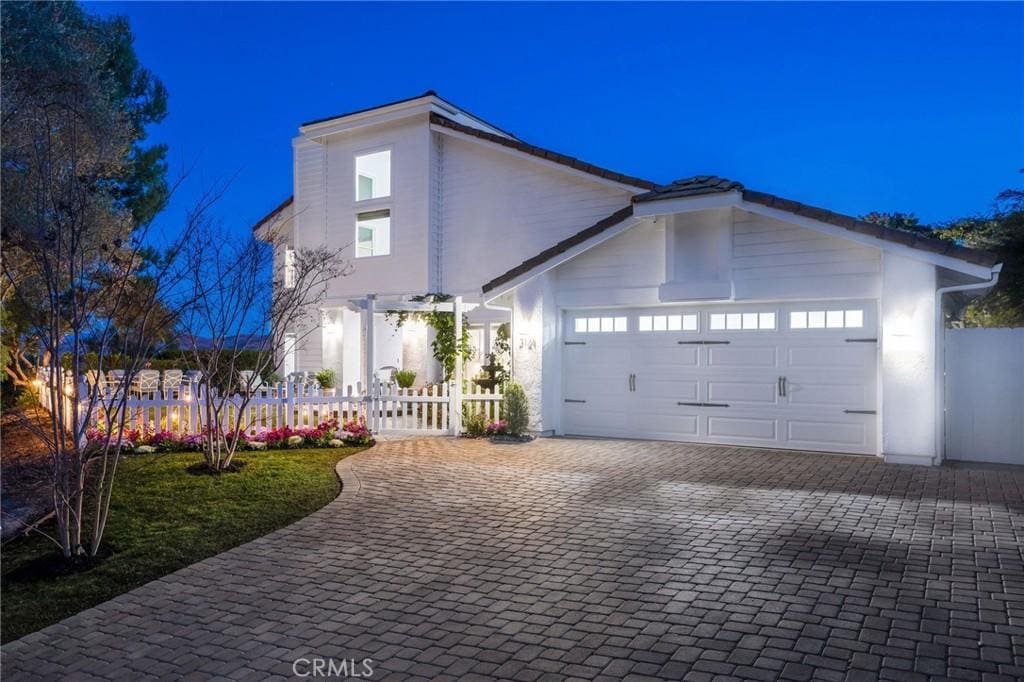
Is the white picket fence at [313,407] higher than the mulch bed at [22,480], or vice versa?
the white picket fence at [313,407]

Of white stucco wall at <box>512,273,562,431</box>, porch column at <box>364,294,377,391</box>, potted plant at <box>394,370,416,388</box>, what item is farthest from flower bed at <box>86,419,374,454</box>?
potted plant at <box>394,370,416,388</box>

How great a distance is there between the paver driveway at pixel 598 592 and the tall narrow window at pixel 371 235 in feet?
41.6

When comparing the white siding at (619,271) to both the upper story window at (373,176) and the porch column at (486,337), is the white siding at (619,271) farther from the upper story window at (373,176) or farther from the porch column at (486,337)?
the upper story window at (373,176)

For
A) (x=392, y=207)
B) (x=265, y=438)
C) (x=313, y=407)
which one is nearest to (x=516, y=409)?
(x=313, y=407)

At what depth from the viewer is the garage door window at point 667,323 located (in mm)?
12039

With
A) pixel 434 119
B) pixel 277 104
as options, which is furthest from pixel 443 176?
pixel 277 104

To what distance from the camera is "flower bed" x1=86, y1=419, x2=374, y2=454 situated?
37.6ft

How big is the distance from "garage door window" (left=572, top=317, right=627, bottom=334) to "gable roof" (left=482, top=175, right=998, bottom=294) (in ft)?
4.43

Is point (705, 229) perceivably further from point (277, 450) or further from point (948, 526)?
point (277, 450)

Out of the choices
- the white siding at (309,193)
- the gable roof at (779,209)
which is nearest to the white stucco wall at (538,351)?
the gable roof at (779,209)

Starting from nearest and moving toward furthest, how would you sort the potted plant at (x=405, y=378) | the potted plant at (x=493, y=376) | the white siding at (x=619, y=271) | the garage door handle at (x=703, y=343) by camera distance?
the garage door handle at (x=703, y=343), the white siding at (x=619, y=271), the potted plant at (x=493, y=376), the potted plant at (x=405, y=378)

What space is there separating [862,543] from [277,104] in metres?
120

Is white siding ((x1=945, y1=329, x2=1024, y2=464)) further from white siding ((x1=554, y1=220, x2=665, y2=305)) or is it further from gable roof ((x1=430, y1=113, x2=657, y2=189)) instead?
gable roof ((x1=430, y1=113, x2=657, y2=189))

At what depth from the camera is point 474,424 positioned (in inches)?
506
